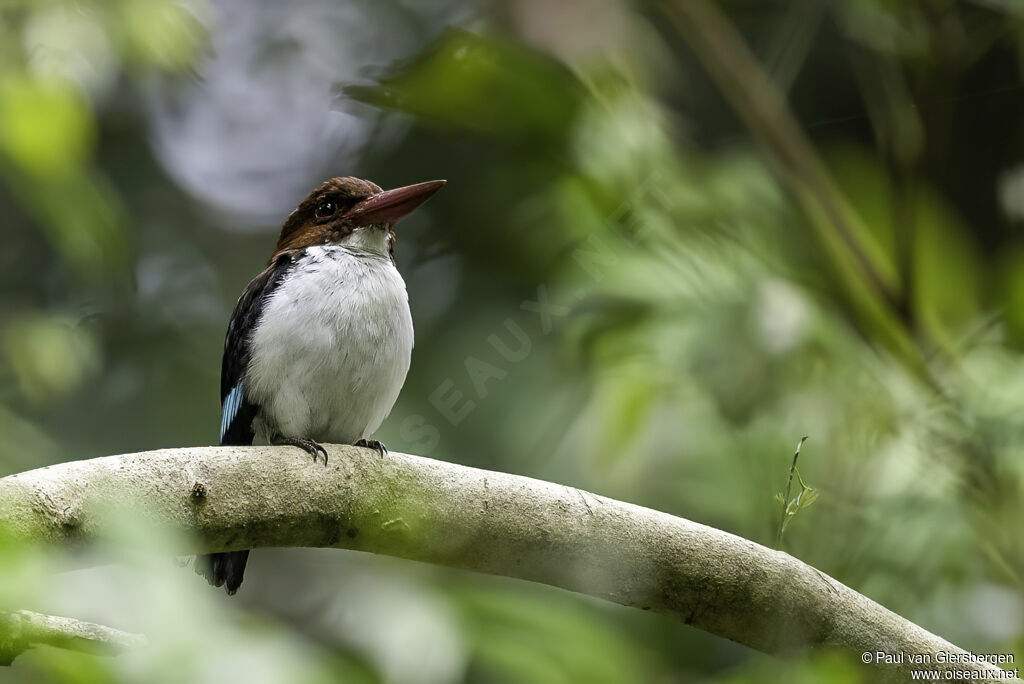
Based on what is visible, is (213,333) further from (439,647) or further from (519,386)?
(439,647)

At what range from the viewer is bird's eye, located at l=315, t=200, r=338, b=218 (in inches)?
129

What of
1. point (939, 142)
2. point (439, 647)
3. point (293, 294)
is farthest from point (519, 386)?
point (939, 142)

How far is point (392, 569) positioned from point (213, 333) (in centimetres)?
269

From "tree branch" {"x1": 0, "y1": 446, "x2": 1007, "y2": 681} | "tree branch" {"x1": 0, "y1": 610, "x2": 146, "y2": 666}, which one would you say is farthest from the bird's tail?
"tree branch" {"x1": 0, "y1": 610, "x2": 146, "y2": 666}

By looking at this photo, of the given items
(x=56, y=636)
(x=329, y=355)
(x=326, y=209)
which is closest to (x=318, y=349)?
(x=329, y=355)

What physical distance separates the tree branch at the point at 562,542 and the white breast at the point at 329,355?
0.62 meters

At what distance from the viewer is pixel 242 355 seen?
3029 mm

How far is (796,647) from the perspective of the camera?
2186 mm

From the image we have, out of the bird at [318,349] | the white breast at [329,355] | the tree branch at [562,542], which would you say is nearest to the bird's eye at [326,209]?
the bird at [318,349]

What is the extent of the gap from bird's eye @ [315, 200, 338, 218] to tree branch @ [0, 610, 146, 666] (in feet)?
6.19

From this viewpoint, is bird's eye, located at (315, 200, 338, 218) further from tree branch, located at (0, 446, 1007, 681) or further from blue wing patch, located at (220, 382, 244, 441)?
tree branch, located at (0, 446, 1007, 681)

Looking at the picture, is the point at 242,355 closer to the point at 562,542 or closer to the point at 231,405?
the point at 231,405

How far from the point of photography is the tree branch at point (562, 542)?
7.00 ft

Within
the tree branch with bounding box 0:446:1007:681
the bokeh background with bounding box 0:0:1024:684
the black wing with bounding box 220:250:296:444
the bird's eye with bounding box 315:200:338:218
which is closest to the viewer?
the tree branch with bounding box 0:446:1007:681
